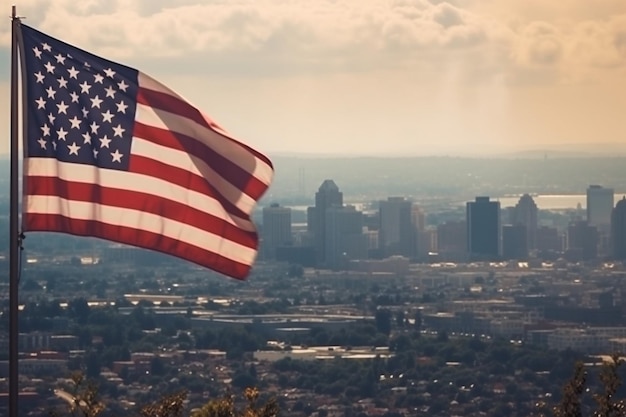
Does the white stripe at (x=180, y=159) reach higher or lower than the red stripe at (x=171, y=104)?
lower

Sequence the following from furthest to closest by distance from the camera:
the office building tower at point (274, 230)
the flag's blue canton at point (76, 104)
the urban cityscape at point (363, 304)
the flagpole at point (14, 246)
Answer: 1. the office building tower at point (274, 230)
2. the urban cityscape at point (363, 304)
3. the flag's blue canton at point (76, 104)
4. the flagpole at point (14, 246)

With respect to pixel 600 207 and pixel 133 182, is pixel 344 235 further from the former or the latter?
pixel 133 182

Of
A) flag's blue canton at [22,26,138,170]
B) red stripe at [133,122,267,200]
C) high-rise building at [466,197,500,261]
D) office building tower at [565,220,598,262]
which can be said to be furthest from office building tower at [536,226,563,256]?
flag's blue canton at [22,26,138,170]

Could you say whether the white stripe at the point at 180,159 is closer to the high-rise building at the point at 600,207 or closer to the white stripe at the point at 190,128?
the white stripe at the point at 190,128

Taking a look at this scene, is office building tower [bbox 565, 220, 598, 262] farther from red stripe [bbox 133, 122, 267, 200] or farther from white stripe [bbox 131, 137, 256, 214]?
white stripe [bbox 131, 137, 256, 214]

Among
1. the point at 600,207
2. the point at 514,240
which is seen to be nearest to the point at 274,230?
the point at 514,240

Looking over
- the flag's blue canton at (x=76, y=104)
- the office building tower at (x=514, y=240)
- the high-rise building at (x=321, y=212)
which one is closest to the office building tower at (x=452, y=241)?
the office building tower at (x=514, y=240)

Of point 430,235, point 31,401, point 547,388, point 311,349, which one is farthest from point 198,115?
point 430,235

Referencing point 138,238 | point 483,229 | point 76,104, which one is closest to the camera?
point 76,104
